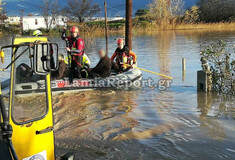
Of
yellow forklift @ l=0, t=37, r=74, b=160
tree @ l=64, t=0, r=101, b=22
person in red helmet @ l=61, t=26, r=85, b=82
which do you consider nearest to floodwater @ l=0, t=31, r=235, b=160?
yellow forklift @ l=0, t=37, r=74, b=160

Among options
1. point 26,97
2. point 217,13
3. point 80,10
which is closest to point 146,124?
point 26,97

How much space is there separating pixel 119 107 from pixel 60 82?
2.42 m

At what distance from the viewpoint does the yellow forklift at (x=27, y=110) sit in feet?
11.8

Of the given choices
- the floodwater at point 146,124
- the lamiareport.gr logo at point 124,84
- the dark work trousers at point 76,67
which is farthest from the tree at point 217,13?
the dark work trousers at point 76,67

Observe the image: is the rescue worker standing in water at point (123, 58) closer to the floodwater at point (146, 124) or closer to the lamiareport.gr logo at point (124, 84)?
the lamiareport.gr logo at point (124, 84)

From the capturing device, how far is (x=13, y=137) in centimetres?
380

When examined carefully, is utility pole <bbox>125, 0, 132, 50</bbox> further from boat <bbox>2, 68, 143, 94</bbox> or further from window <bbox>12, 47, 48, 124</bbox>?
window <bbox>12, 47, 48, 124</bbox>

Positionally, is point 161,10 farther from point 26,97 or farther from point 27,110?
point 27,110

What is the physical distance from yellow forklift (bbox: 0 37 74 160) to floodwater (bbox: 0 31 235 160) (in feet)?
1.98

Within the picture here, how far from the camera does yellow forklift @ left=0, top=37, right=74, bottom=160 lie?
358 cm

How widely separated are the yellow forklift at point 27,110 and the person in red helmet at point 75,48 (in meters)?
6.61

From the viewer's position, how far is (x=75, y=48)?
435 inches

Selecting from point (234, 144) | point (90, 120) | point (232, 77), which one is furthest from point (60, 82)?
point (234, 144)

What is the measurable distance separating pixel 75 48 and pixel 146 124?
4350mm
